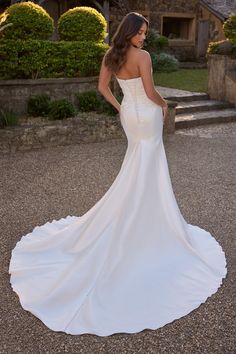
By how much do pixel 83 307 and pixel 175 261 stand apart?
1.04m

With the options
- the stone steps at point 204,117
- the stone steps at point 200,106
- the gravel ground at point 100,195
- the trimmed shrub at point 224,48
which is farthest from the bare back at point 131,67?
the trimmed shrub at point 224,48

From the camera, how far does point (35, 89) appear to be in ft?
30.3

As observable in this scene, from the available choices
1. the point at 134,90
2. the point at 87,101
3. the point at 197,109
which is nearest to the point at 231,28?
the point at 197,109

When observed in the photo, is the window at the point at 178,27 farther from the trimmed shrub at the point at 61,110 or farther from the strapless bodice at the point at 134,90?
the strapless bodice at the point at 134,90

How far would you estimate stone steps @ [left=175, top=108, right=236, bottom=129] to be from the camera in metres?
10.1

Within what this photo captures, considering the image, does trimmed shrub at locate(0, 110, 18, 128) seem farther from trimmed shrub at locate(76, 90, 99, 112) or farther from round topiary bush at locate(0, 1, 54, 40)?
round topiary bush at locate(0, 1, 54, 40)

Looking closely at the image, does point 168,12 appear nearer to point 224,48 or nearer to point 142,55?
point 224,48

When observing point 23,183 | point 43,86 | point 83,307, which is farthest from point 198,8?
point 83,307

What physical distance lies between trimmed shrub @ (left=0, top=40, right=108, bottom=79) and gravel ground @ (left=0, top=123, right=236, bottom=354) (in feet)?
7.02

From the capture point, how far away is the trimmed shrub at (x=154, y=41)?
709 inches

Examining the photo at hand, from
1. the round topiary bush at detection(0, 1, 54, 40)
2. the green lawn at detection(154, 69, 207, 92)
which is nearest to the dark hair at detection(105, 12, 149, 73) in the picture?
the round topiary bush at detection(0, 1, 54, 40)

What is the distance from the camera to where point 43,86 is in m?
9.32

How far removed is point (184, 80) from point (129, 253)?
40.8 feet

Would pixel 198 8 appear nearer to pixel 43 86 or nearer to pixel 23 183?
pixel 43 86
